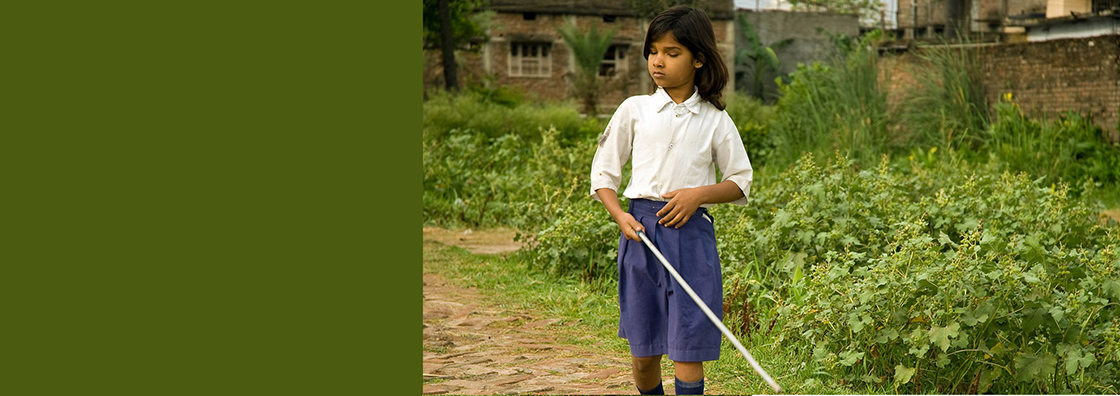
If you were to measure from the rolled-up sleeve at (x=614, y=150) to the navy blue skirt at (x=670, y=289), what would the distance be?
0.32 ft

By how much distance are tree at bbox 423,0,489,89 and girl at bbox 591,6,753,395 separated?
1486 cm

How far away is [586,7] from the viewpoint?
25.2 metres

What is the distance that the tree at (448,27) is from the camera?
17734 millimetres

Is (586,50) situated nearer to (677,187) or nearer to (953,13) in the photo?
(953,13)

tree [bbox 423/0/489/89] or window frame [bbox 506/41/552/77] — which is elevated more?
tree [bbox 423/0/489/89]

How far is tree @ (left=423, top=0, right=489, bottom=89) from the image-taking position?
58.2 feet

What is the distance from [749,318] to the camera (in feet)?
14.6

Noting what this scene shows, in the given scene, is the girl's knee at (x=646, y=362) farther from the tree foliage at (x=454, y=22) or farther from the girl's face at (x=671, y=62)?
the tree foliage at (x=454, y=22)

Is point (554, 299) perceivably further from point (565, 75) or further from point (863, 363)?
point (565, 75)

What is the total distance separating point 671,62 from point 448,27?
1520 centimetres

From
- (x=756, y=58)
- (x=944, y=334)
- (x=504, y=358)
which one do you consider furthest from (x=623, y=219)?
(x=756, y=58)

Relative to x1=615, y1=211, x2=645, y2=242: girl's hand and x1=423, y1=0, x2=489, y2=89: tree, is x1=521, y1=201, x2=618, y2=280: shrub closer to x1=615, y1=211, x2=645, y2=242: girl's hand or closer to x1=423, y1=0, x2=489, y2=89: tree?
x1=615, y1=211, x2=645, y2=242: girl's hand

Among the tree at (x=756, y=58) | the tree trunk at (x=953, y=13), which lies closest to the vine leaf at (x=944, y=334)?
the tree trunk at (x=953, y=13)

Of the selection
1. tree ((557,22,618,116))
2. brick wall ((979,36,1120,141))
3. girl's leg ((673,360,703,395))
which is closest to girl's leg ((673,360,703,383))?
girl's leg ((673,360,703,395))
